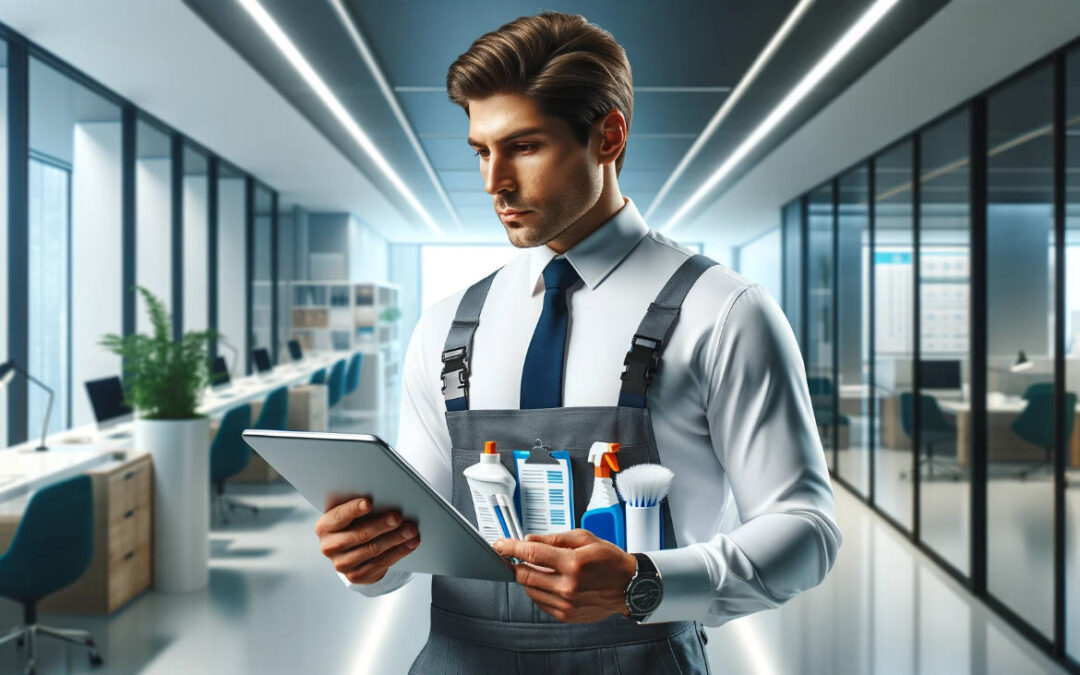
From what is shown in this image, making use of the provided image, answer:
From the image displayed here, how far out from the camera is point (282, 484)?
698 cm

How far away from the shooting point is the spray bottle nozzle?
→ 0.96 m

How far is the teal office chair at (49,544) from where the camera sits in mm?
2863

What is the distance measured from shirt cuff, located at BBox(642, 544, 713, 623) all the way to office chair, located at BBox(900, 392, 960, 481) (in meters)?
4.37

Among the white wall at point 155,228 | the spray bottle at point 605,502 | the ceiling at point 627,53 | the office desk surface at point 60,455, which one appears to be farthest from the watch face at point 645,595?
the white wall at point 155,228

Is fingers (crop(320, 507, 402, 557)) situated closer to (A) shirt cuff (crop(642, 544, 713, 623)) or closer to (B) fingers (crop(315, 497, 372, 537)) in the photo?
(B) fingers (crop(315, 497, 372, 537))

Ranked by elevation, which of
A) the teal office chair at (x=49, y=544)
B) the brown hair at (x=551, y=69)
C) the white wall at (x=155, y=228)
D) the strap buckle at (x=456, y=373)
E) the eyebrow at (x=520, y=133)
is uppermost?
the white wall at (x=155, y=228)

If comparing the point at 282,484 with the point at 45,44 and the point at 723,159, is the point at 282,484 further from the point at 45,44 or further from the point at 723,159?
the point at 723,159

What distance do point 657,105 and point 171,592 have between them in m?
4.14

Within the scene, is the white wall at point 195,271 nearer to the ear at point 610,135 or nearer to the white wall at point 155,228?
→ the white wall at point 155,228

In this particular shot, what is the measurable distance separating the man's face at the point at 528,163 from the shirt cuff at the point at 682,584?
41 centimetres

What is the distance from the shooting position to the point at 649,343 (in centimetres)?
98

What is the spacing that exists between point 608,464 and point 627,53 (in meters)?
4.26

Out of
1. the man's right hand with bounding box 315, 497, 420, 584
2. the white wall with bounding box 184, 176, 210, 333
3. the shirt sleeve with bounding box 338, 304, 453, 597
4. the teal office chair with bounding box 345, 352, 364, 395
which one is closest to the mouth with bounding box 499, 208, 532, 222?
the shirt sleeve with bounding box 338, 304, 453, 597

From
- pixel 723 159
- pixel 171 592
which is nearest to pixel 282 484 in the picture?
pixel 171 592
